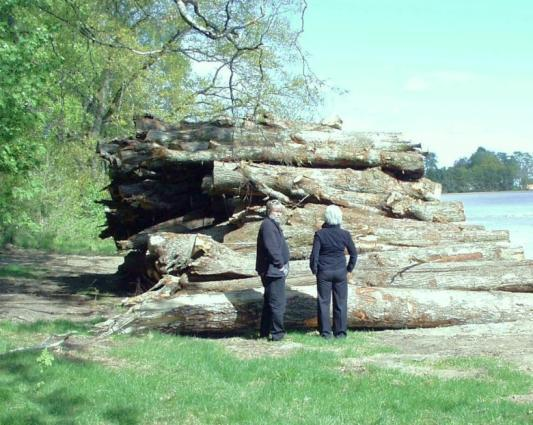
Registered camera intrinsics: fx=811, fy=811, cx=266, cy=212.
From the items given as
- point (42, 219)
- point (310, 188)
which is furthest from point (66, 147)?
point (310, 188)

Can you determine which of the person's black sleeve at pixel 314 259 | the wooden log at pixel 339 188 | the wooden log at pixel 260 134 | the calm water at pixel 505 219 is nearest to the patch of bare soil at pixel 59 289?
the wooden log at pixel 339 188

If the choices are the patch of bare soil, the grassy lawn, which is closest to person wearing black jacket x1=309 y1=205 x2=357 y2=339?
the grassy lawn

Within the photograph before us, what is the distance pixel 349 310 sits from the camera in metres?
11.9

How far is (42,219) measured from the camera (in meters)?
31.2

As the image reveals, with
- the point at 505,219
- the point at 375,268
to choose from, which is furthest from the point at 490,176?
the point at 375,268

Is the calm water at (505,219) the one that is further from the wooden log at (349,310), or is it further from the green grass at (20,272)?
the green grass at (20,272)

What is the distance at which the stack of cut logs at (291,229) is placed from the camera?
11953 millimetres

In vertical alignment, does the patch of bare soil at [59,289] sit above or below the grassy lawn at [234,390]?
below

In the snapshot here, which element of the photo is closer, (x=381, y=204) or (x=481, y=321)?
(x=481, y=321)

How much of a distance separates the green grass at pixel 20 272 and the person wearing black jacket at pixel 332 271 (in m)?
10.3

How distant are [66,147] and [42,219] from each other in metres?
3.24

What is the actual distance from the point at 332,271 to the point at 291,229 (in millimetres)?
3205

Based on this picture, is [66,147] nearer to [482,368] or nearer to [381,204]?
[381,204]

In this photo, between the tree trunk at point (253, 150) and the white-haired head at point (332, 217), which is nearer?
the white-haired head at point (332, 217)
